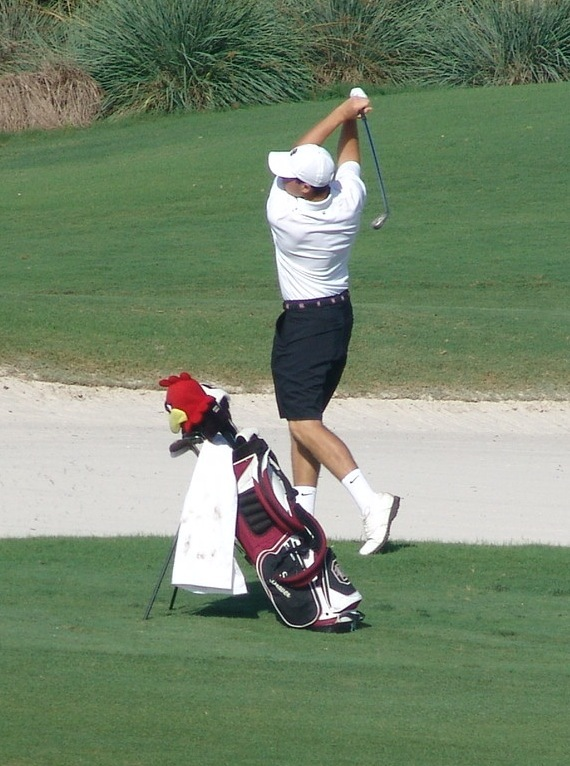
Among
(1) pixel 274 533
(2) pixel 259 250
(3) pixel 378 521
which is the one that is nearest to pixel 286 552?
(1) pixel 274 533

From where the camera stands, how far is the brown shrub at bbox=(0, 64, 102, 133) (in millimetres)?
25922

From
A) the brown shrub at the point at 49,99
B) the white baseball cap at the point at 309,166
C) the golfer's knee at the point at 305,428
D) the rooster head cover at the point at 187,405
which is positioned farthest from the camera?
the brown shrub at the point at 49,99

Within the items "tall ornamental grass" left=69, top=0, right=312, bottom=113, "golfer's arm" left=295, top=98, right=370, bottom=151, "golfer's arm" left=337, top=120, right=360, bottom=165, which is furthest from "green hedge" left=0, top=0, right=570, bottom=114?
"golfer's arm" left=295, top=98, right=370, bottom=151

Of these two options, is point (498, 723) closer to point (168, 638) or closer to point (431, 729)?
point (431, 729)

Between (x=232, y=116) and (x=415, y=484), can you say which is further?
(x=232, y=116)

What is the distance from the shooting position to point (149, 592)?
5863 millimetres

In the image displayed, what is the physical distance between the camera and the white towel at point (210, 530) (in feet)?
17.3

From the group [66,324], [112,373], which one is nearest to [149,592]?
[112,373]

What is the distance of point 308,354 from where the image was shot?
21.0 feet

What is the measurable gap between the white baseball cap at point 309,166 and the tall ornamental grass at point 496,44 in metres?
21.6

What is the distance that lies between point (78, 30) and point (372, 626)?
23490mm

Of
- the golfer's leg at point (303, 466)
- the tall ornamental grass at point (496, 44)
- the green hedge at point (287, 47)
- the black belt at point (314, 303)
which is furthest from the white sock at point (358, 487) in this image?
the tall ornamental grass at point (496, 44)

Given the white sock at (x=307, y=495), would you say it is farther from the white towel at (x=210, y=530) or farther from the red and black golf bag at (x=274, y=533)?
the white towel at (x=210, y=530)

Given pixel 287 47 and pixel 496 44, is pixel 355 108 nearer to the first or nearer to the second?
pixel 287 47
